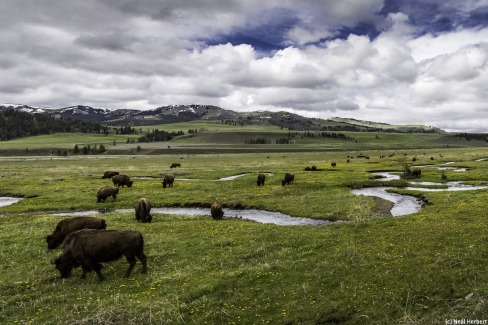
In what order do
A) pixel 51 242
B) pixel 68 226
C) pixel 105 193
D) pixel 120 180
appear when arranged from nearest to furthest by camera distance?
pixel 51 242, pixel 68 226, pixel 105 193, pixel 120 180

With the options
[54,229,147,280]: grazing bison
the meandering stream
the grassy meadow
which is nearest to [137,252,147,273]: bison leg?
[54,229,147,280]: grazing bison

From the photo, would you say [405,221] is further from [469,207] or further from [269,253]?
[269,253]

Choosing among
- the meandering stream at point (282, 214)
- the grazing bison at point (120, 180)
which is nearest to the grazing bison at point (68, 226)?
the meandering stream at point (282, 214)

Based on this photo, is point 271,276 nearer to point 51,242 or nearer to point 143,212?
point 51,242

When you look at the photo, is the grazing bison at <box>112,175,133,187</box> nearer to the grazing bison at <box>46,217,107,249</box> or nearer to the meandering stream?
the meandering stream

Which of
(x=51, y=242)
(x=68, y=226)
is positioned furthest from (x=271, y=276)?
(x=68, y=226)

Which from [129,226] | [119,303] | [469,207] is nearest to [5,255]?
[129,226]

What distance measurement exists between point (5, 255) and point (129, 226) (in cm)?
854

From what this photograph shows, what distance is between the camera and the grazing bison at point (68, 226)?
21141 mm

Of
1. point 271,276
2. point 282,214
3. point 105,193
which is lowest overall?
point 282,214

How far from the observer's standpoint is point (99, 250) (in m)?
15.7

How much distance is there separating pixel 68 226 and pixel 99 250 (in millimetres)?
7922

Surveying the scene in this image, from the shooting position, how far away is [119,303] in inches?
491

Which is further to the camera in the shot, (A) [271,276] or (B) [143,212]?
(B) [143,212]
